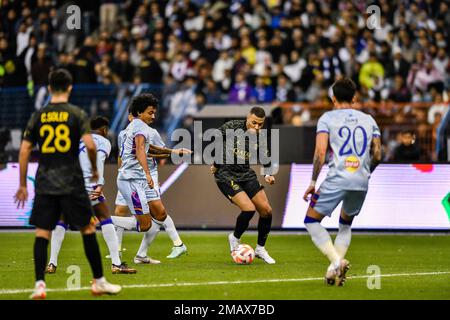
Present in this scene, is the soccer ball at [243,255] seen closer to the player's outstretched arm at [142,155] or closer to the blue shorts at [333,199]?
the player's outstretched arm at [142,155]

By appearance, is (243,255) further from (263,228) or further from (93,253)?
(93,253)

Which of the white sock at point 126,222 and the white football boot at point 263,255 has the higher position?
the white sock at point 126,222

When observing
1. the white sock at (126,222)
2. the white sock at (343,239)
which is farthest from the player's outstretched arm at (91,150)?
the white sock at (126,222)

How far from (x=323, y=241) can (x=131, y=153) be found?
3874 mm

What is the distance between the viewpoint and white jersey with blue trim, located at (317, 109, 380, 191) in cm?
1224

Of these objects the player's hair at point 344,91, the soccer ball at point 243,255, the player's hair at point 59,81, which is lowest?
the soccer ball at point 243,255

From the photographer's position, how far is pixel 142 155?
48.8ft

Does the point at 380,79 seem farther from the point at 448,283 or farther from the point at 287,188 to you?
the point at 448,283

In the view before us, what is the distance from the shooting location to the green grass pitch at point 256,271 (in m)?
12.0

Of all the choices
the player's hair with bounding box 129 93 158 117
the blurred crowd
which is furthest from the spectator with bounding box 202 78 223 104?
the player's hair with bounding box 129 93 158 117

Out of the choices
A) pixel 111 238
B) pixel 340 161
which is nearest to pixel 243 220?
pixel 111 238

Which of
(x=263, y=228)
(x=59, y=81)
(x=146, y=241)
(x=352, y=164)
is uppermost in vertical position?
(x=59, y=81)

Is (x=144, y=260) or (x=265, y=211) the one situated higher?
(x=265, y=211)

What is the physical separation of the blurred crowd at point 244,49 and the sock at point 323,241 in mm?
11578
